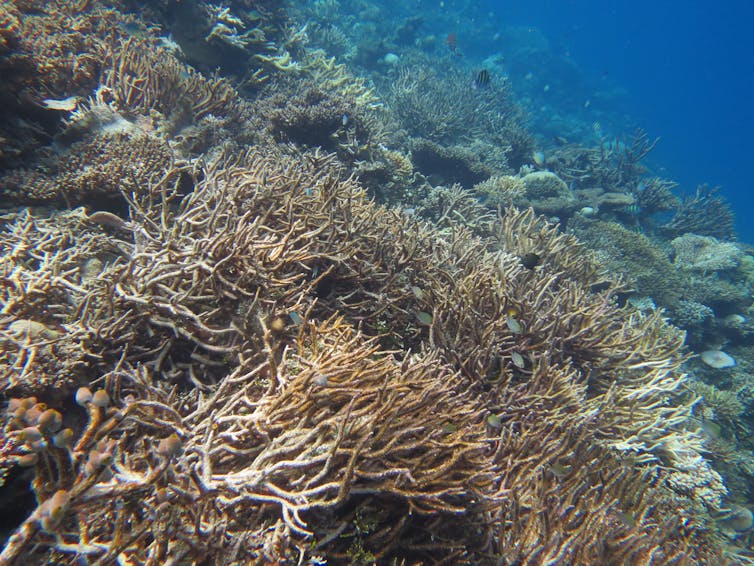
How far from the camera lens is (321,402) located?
2127mm

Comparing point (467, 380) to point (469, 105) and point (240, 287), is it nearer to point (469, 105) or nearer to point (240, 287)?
point (240, 287)

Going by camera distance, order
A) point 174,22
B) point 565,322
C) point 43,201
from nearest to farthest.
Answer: point 43,201, point 565,322, point 174,22

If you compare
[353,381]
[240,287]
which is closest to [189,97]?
[240,287]

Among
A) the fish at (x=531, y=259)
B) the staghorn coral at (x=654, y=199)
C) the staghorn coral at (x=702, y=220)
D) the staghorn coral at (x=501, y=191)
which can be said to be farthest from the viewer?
the staghorn coral at (x=702, y=220)

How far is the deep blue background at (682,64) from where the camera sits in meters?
56.3

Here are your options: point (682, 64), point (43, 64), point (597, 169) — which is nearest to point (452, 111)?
point (597, 169)

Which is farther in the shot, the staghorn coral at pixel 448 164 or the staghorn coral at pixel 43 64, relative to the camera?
the staghorn coral at pixel 448 164

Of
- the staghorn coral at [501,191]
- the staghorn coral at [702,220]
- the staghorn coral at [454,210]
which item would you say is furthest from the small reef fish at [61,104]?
the staghorn coral at [702,220]

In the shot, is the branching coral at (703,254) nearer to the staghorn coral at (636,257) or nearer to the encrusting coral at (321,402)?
the staghorn coral at (636,257)

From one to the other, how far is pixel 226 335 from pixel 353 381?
109 centimetres

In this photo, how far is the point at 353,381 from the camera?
2180mm

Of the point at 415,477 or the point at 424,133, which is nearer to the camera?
the point at 415,477

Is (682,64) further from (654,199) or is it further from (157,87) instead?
(157,87)

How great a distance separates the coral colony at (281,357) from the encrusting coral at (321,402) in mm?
19
